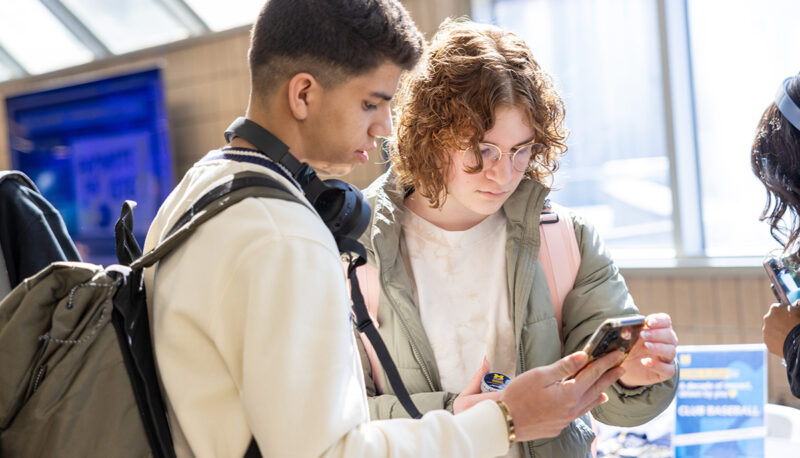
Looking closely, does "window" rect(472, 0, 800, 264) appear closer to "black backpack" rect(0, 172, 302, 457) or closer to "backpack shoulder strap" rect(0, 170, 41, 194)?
"backpack shoulder strap" rect(0, 170, 41, 194)

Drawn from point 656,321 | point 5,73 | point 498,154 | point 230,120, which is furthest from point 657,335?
point 5,73

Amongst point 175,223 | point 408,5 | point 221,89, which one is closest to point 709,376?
point 175,223

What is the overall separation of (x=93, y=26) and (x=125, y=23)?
286mm

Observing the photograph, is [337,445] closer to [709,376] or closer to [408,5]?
[709,376]

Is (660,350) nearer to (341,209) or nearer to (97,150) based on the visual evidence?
(341,209)

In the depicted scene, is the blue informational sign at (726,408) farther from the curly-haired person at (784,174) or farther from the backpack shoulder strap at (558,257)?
the backpack shoulder strap at (558,257)

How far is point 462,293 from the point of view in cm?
156

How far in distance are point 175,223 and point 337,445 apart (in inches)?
14.7

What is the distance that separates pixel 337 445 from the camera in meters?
0.84

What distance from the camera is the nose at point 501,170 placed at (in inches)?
58.6

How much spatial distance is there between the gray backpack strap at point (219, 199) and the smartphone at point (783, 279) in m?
1.14

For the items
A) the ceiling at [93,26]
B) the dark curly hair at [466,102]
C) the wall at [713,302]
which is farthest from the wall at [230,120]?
the dark curly hair at [466,102]

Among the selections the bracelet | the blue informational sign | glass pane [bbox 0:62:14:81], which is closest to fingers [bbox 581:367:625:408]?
the bracelet

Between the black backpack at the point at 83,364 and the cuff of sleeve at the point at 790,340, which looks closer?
the black backpack at the point at 83,364
